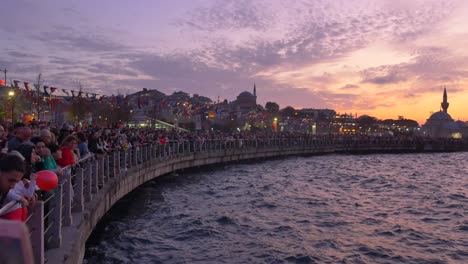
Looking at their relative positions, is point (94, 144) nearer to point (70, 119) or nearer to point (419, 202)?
point (419, 202)

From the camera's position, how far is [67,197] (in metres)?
7.72

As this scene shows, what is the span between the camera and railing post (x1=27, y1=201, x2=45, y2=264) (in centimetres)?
516

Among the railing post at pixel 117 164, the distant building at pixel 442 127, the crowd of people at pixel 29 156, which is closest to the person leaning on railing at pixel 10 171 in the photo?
the crowd of people at pixel 29 156

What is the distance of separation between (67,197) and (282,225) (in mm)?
8437

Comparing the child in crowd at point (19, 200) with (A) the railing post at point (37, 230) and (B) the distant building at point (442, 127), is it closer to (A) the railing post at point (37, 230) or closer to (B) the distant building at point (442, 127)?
(A) the railing post at point (37, 230)

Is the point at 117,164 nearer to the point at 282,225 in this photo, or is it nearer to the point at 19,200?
the point at 282,225

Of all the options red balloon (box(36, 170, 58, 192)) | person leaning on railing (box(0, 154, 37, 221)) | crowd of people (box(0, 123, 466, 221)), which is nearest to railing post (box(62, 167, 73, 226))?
crowd of people (box(0, 123, 466, 221))

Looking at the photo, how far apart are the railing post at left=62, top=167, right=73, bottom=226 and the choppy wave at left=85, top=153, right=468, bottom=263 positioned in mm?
2949

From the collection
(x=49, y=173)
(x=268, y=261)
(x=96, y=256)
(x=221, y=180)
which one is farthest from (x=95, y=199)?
(x=221, y=180)

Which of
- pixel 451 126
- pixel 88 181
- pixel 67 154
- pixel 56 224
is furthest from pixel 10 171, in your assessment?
pixel 451 126

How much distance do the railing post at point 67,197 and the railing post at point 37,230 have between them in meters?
2.08

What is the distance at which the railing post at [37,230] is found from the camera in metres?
5.16

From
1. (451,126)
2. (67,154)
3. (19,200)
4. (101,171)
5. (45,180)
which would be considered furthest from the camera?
(451,126)

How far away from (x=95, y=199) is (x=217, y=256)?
3.43 m
